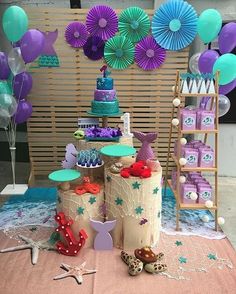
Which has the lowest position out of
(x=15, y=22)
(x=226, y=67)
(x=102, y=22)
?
(x=226, y=67)

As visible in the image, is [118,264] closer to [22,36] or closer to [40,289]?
[40,289]

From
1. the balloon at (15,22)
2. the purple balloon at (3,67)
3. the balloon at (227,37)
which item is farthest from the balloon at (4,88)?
the balloon at (227,37)

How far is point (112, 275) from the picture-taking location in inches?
101

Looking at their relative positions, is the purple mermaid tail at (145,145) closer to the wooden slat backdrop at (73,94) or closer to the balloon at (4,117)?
the balloon at (4,117)

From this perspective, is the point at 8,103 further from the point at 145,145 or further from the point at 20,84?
the point at 145,145

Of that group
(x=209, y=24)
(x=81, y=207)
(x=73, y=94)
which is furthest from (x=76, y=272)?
(x=73, y=94)

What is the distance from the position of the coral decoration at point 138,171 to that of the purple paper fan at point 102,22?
7.35 ft

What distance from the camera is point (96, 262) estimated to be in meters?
2.73

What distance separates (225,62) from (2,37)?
3566mm

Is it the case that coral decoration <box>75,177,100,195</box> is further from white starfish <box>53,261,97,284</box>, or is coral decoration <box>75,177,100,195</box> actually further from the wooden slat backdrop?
the wooden slat backdrop

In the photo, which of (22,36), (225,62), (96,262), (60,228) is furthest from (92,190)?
(22,36)

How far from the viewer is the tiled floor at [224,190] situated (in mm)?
3440

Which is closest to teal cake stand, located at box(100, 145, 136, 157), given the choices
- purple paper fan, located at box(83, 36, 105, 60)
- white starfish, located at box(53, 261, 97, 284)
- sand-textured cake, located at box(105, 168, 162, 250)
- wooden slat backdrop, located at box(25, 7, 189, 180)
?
sand-textured cake, located at box(105, 168, 162, 250)

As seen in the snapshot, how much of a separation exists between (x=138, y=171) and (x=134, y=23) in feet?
7.66
